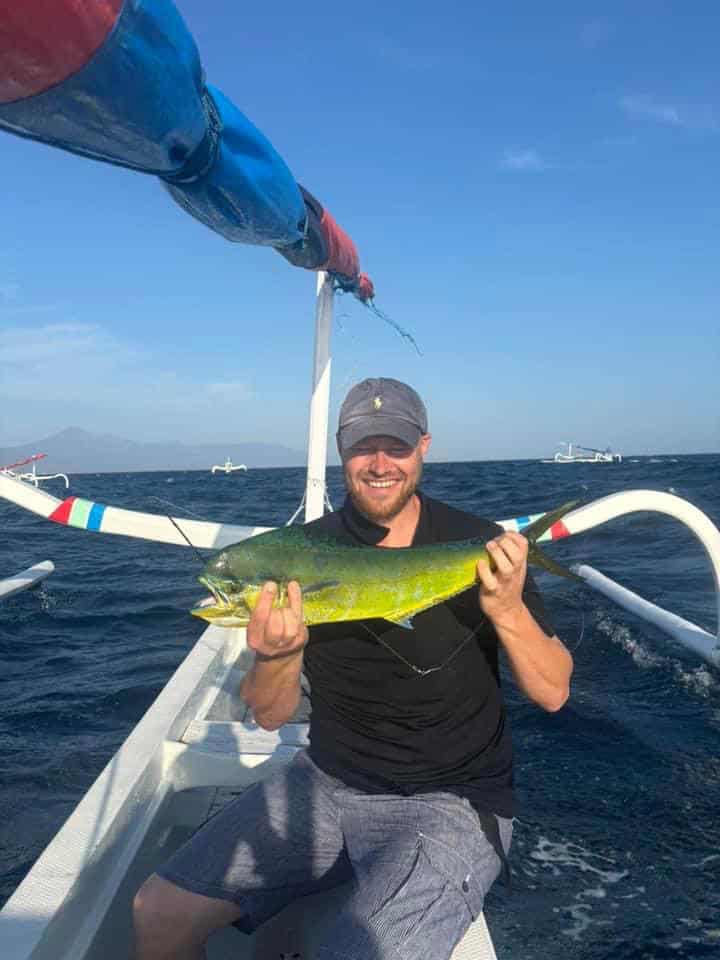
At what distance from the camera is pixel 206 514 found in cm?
2233

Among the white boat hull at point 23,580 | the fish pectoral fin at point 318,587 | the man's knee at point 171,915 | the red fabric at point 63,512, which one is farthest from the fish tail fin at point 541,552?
the white boat hull at point 23,580

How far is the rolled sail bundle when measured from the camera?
4.73 feet

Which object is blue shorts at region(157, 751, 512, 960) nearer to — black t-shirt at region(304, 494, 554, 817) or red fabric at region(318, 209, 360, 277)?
black t-shirt at region(304, 494, 554, 817)

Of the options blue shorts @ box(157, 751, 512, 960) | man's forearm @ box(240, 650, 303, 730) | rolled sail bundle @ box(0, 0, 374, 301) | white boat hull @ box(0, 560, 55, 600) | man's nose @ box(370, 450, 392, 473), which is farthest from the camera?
white boat hull @ box(0, 560, 55, 600)

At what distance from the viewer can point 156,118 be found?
6.44 ft

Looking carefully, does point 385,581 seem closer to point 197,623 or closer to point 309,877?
point 309,877

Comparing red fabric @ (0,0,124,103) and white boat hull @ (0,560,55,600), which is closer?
red fabric @ (0,0,124,103)

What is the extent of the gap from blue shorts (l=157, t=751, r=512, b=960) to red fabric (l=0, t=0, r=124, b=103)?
263 cm

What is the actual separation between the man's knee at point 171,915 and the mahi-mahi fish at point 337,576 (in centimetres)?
104

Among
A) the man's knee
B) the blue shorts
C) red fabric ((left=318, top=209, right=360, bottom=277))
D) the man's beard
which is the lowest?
the man's knee

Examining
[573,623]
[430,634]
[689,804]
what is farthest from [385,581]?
[573,623]

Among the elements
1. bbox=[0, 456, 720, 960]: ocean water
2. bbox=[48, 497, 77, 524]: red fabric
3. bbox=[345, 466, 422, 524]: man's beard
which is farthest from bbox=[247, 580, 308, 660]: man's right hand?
bbox=[48, 497, 77, 524]: red fabric

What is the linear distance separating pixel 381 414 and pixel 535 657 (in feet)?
4.16

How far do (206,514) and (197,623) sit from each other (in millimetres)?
12631
